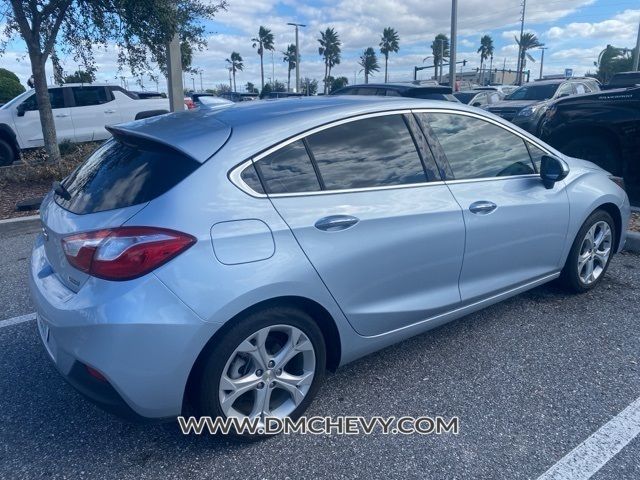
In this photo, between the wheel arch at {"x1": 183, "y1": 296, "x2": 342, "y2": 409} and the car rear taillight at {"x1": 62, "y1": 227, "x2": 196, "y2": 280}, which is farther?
the wheel arch at {"x1": 183, "y1": 296, "x2": 342, "y2": 409}

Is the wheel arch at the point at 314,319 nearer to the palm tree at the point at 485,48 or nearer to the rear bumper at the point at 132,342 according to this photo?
the rear bumper at the point at 132,342

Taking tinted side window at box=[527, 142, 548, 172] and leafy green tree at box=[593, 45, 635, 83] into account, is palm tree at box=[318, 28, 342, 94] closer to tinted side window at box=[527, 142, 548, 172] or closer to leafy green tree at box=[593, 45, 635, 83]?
leafy green tree at box=[593, 45, 635, 83]

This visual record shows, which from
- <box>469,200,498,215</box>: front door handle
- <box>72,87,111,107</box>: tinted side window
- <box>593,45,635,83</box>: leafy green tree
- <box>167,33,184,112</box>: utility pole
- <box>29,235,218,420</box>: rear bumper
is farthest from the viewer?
<box>593,45,635,83</box>: leafy green tree

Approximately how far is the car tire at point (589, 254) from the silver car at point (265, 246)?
763mm

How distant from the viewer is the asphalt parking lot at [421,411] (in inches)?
91.1

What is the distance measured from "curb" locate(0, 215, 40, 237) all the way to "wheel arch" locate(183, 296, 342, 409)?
520 centimetres

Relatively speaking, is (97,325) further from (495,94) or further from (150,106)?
(495,94)

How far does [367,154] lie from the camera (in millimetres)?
2760

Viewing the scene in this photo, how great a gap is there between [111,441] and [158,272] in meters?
1.03

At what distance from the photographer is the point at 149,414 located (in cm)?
215

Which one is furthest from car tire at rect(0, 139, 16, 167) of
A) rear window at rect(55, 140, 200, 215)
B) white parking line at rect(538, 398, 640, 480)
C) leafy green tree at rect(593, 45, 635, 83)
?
leafy green tree at rect(593, 45, 635, 83)

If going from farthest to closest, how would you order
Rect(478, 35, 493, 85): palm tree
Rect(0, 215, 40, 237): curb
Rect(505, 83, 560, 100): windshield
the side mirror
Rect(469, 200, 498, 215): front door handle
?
Rect(478, 35, 493, 85): palm tree
Rect(505, 83, 560, 100): windshield
Rect(0, 215, 40, 237): curb
the side mirror
Rect(469, 200, 498, 215): front door handle

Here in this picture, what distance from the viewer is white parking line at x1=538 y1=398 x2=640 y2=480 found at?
2262 mm

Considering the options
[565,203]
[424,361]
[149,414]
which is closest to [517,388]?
[424,361]
